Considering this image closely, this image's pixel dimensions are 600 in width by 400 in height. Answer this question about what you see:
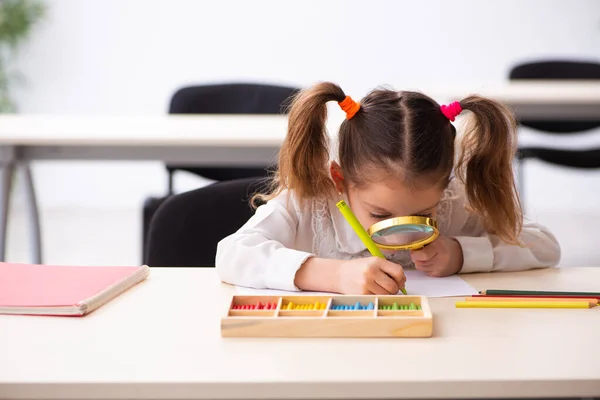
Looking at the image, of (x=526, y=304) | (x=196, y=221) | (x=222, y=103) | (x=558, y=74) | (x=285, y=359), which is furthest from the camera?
Result: (x=558, y=74)

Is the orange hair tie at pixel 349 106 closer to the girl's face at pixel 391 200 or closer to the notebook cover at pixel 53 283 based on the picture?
the girl's face at pixel 391 200

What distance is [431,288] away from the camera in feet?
3.89

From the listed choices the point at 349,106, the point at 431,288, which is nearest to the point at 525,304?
the point at 431,288

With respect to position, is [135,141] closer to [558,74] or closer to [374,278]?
[374,278]

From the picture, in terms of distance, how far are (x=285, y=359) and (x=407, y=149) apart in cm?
54

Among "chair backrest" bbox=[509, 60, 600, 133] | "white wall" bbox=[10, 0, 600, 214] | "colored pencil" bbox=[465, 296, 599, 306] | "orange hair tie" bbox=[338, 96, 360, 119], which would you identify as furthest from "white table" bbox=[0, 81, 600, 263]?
"white wall" bbox=[10, 0, 600, 214]

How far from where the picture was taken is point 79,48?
505cm

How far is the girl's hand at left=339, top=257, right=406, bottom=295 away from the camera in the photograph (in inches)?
43.3

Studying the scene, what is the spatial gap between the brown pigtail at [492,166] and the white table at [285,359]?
356 millimetres

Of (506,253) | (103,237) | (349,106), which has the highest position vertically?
(349,106)

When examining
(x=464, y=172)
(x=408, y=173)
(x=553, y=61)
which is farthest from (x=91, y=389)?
(x=553, y=61)

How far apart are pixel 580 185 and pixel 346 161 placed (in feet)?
13.3

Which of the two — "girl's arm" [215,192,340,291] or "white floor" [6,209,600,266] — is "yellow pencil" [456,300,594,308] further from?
"white floor" [6,209,600,266]

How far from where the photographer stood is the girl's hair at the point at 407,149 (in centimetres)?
129
